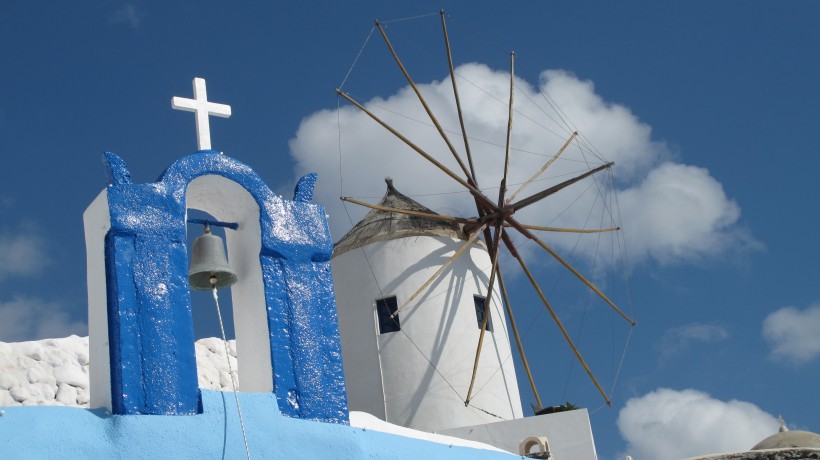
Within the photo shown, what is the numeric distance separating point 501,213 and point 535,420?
9.08 ft

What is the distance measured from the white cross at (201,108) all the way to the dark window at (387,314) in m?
4.96

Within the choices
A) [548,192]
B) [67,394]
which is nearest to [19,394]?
[67,394]

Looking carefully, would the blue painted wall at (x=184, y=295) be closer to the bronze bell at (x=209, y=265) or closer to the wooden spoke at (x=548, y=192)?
the bronze bell at (x=209, y=265)

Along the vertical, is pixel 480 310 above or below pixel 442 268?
below

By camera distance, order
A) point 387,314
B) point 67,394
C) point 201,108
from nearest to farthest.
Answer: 1. point 201,108
2. point 67,394
3. point 387,314

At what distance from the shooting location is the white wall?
11.4 meters

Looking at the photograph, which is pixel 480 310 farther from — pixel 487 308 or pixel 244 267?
pixel 244 267

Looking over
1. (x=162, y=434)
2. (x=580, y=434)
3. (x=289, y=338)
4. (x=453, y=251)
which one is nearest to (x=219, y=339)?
(x=453, y=251)

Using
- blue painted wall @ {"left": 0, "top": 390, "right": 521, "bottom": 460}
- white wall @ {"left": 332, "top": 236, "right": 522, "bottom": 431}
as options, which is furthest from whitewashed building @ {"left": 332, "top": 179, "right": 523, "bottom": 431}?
blue painted wall @ {"left": 0, "top": 390, "right": 521, "bottom": 460}

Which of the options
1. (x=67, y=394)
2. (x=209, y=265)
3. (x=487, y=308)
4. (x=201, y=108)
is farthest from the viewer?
(x=487, y=308)

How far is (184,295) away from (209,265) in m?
0.42

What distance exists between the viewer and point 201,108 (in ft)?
23.0

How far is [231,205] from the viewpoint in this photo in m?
7.11

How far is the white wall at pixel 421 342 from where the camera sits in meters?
11.4
